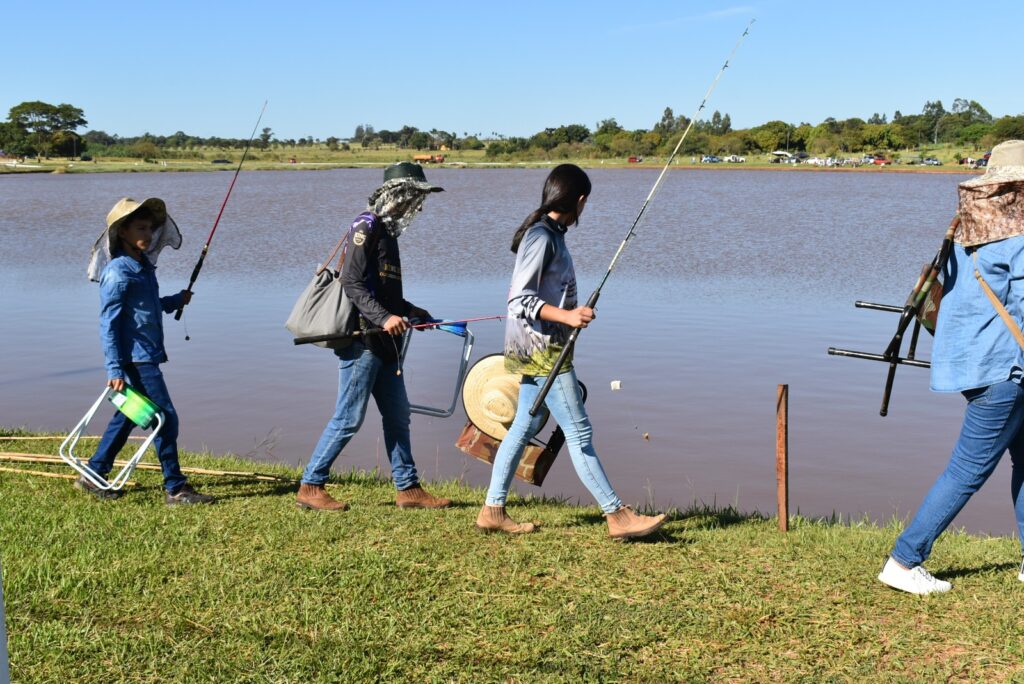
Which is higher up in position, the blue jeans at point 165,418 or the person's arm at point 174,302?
the person's arm at point 174,302

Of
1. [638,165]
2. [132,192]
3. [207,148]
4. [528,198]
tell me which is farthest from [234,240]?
[207,148]

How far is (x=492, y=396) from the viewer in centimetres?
602

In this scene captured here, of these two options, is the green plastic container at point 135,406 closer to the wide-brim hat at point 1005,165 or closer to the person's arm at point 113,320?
the person's arm at point 113,320

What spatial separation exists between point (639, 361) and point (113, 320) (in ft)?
22.6

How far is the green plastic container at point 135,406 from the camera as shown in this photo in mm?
5516

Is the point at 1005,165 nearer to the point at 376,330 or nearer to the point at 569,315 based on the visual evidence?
the point at 569,315

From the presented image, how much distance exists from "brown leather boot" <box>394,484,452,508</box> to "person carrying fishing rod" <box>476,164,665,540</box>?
0.67m

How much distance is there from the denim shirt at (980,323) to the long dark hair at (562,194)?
1.68m

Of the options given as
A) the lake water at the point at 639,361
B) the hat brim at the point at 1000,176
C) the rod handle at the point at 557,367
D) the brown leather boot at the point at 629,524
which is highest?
the hat brim at the point at 1000,176

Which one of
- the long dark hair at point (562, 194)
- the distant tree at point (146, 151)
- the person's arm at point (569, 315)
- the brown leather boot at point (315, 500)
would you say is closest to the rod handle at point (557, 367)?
the person's arm at point (569, 315)

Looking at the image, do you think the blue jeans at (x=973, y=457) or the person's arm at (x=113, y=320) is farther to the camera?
the person's arm at (x=113, y=320)

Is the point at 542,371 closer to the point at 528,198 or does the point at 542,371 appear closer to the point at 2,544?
the point at 2,544

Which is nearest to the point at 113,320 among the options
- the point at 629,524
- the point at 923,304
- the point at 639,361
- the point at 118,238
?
the point at 118,238

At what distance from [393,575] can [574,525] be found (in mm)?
1271
